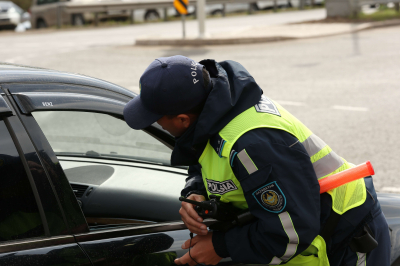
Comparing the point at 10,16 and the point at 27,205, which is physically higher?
the point at 27,205

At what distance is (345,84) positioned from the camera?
→ 7922mm

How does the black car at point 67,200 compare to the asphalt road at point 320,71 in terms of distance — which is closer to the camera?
the black car at point 67,200

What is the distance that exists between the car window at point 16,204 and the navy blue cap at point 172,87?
48 cm

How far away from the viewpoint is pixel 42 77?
1827 mm

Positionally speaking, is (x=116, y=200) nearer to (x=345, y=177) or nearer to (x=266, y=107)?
(x=266, y=107)

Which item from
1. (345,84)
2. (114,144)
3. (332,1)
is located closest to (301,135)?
(114,144)

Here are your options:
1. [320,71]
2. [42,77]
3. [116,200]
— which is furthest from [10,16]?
[42,77]

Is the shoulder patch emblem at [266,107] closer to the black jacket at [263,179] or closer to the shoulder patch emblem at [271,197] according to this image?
the black jacket at [263,179]

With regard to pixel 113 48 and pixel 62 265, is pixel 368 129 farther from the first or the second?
pixel 113 48

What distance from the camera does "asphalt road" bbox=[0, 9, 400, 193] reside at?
5453mm

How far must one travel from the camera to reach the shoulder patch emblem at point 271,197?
4.87 feet

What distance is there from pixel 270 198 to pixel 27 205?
812mm

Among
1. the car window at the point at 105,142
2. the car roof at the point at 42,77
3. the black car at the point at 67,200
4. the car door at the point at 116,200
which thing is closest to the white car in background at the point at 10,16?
the car window at the point at 105,142

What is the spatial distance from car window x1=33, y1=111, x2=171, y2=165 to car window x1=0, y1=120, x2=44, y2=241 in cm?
59
